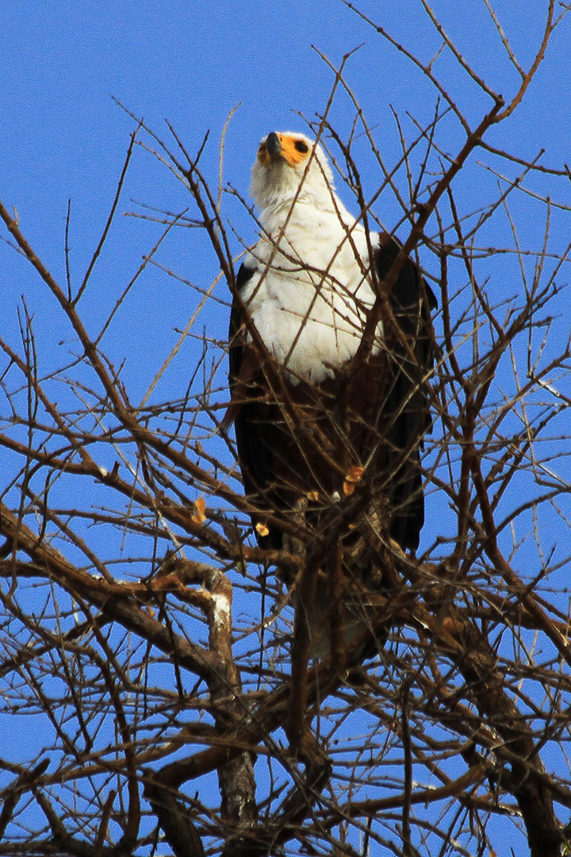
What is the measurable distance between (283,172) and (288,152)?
0.14 meters

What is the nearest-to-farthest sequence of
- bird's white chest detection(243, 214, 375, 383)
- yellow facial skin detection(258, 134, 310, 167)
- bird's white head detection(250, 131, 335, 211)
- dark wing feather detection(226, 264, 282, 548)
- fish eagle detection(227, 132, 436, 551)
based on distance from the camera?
fish eagle detection(227, 132, 436, 551) < bird's white chest detection(243, 214, 375, 383) < dark wing feather detection(226, 264, 282, 548) < bird's white head detection(250, 131, 335, 211) < yellow facial skin detection(258, 134, 310, 167)

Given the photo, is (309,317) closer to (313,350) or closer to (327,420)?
(313,350)

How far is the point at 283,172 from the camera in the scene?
5449 mm

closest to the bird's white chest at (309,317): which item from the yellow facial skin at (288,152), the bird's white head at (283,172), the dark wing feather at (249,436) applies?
the dark wing feather at (249,436)

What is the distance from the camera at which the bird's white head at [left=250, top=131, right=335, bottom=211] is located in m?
5.34

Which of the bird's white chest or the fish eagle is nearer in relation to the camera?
the fish eagle

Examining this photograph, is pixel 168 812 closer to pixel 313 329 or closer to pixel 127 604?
pixel 127 604

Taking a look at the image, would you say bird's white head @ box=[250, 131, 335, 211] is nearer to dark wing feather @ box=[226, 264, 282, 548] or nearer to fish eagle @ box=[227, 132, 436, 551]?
fish eagle @ box=[227, 132, 436, 551]

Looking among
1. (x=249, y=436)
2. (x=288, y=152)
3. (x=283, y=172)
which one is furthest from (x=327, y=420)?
(x=288, y=152)

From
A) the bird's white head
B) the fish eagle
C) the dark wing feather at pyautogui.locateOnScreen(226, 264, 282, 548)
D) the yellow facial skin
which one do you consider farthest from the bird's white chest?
the yellow facial skin

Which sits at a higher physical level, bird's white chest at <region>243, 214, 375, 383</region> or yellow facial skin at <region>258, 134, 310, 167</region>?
yellow facial skin at <region>258, 134, 310, 167</region>

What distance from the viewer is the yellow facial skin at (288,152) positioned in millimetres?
5477

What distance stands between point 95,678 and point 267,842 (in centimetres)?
83

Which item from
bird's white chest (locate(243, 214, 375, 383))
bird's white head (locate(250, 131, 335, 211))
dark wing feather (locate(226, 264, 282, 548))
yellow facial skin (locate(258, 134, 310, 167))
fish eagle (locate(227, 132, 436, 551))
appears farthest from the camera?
yellow facial skin (locate(258, 134, 310, 167))
